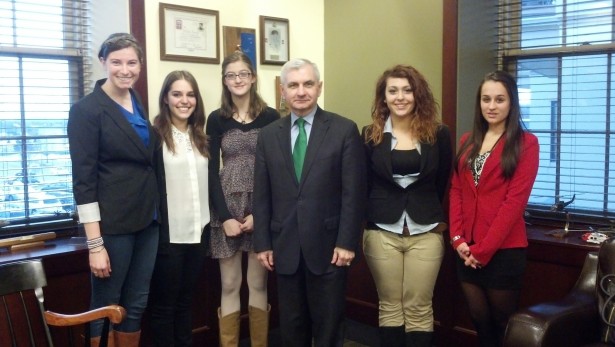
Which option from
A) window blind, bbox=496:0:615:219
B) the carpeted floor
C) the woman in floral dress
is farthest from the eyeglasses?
the carpeted floor

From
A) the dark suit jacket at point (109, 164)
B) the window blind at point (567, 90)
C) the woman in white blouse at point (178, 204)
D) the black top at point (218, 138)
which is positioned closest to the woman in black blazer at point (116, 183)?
the dark suit jacket at point (109, 164)

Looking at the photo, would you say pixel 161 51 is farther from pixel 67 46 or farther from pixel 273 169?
pixel 273 169

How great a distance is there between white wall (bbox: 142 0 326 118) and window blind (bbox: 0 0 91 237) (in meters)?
0.24

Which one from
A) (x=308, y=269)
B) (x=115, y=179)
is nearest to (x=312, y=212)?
(x=308, y=269)

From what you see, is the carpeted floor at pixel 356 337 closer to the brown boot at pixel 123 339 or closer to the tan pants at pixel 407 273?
the tan pants at pixel 407 273

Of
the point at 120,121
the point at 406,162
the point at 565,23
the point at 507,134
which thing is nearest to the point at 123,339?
the point at 120,121

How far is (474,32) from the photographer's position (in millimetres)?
2936

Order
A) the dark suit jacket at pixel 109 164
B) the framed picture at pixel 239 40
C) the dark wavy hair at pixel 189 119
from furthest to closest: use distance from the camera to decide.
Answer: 1. the framed picture at pixel 239 40
2. the dark wavy hair at pixel 189 119
3. the dark suit jacket at pixel 109 164

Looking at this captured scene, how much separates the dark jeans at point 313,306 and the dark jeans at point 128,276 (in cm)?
53

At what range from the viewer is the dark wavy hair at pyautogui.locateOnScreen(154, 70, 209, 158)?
8.00 ft

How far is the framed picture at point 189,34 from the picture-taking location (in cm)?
291

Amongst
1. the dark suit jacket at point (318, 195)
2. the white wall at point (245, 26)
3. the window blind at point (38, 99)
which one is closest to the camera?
the dark suit jacket at point (318, 195)

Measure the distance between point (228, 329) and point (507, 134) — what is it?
1524mm

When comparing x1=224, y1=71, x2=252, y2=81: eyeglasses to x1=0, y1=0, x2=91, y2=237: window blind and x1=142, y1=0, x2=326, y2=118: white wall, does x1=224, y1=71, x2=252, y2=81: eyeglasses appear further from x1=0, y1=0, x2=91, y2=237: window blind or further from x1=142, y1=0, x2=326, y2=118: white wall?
x1=0, y1=0, x2=91, y2=237: window blind
